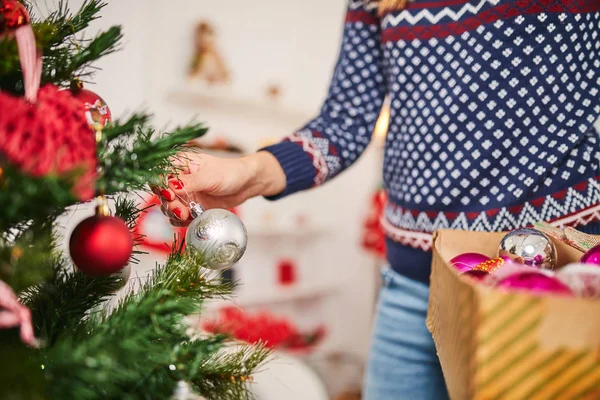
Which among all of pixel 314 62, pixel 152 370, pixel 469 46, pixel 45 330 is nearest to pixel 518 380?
pixel 152 370

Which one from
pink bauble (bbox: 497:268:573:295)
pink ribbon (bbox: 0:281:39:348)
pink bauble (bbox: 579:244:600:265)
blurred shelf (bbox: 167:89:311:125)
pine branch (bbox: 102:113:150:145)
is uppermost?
blurred shelf (bbox: 167:89:311:125)

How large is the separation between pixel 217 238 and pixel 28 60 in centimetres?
22

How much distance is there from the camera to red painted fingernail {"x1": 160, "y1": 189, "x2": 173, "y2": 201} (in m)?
0.53

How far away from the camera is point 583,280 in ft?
1.19

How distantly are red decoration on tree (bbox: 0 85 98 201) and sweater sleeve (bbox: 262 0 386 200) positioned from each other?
16.6 inches

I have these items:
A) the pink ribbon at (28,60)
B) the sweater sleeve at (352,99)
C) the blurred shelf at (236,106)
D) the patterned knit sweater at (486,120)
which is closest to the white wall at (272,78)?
the blurred shelf at (236,106)

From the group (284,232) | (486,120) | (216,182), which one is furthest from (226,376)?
(284,232)

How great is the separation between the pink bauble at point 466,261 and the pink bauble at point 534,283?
0.37 ft

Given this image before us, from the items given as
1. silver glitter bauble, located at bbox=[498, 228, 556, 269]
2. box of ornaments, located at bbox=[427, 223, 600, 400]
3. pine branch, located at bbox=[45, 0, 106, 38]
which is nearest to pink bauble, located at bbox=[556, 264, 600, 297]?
box of ornaments, located at bbox=[427, 223, 600, 400]

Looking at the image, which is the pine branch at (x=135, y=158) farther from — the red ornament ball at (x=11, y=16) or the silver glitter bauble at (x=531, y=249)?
the silver glitter bauble at (x=531, y=249)

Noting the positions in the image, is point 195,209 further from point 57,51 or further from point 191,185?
point 57,51

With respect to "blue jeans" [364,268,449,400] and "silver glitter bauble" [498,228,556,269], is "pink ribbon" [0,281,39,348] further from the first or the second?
"blue jeans" [364,268,449,400]

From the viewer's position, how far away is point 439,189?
70 cm

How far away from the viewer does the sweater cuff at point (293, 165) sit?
Result: 72 cm
